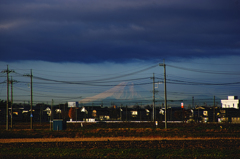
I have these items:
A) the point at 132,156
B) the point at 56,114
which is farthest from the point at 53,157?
the point at 56,114

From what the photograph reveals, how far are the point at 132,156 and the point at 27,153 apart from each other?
9.05 meters

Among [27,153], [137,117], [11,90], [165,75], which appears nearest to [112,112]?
[137,117]

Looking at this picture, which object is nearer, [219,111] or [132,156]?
[132,156]

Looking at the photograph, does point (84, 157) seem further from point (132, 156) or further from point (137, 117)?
point (137, 117)

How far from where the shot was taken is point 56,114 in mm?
163375

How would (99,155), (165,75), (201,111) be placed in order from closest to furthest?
(99,155) → (165,75) → (201,111)

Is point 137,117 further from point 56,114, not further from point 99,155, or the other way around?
point 99,155

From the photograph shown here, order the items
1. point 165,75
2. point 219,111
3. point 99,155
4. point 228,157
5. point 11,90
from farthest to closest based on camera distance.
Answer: point 219,111 < point 11,90 < point 165,75 < point 99,155 < point 228,157

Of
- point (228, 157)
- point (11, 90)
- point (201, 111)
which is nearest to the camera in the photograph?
point (228, 157)

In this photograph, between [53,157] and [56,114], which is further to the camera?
[56,114]

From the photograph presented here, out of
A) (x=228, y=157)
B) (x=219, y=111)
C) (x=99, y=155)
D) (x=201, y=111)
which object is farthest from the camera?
(x=201, y=111)

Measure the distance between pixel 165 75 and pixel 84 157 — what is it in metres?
45.4

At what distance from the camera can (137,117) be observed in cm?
15550

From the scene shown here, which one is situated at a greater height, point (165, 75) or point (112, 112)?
point (165, 75)
